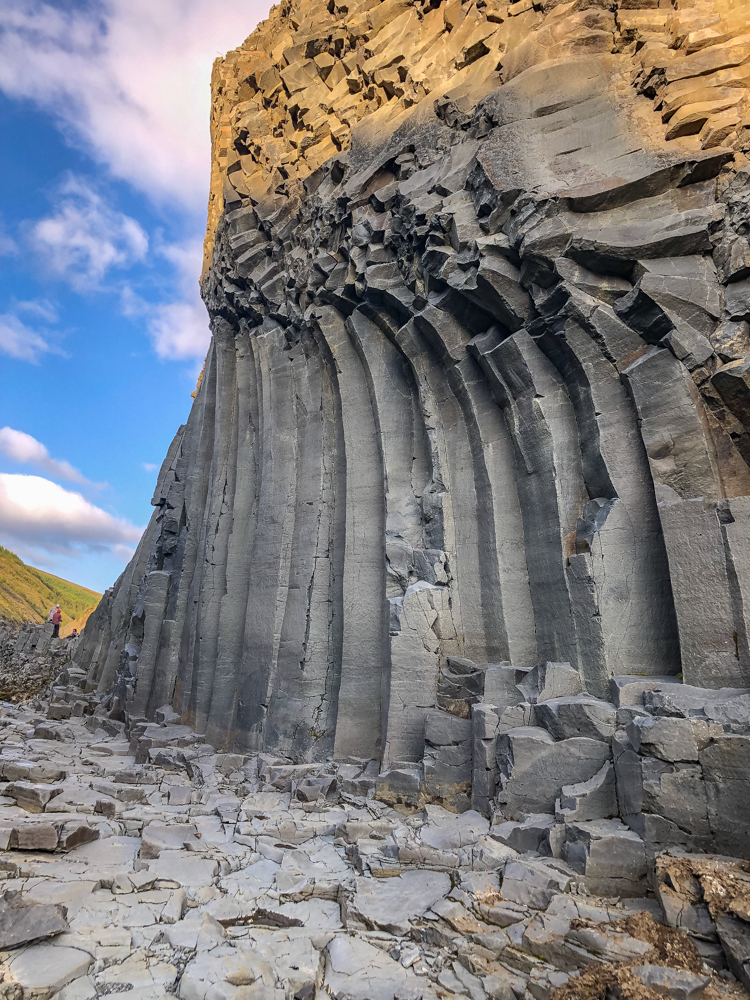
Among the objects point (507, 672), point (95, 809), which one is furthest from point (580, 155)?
point (95, 809)

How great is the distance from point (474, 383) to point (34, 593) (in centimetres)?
6090

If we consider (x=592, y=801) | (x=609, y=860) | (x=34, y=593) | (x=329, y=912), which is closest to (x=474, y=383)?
(x=592, y=801)

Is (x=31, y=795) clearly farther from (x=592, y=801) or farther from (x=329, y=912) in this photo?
(x=592, y=801)

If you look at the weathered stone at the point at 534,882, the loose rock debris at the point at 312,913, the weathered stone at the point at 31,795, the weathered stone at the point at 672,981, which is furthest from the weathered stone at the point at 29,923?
the weathered stone at the point at 672,981

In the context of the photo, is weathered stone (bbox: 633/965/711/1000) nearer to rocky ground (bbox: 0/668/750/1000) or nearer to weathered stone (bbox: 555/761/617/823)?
rocky ground (bbox: 0/668/750/1000)

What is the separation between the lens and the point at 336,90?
11.7m

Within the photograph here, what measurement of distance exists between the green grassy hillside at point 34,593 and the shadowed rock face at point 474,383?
4072 cm

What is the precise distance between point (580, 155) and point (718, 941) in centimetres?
800

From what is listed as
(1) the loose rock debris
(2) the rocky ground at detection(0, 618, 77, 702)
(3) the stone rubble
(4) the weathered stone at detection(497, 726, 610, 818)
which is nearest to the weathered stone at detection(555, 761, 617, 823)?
(3) the stone rubble

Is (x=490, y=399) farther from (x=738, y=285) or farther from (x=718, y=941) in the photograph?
(x=718, y=941)

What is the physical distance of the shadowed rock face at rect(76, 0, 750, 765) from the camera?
567 cm

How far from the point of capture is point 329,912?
12.4ft

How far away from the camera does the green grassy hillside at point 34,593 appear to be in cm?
4894

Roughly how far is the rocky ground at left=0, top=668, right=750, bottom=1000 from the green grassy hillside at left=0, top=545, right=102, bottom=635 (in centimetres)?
4463
